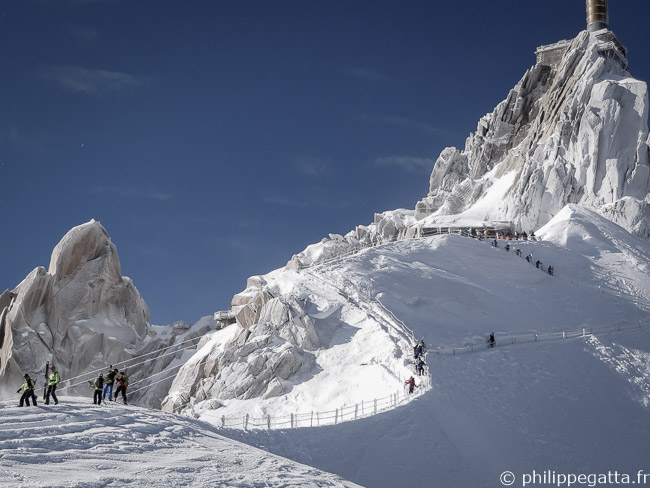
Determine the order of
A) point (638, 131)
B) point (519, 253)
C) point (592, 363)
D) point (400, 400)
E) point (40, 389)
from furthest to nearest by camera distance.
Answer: point (638, 131) < point (519, 253) < point (40, 389) < point (592, 363) < point (400, 400)

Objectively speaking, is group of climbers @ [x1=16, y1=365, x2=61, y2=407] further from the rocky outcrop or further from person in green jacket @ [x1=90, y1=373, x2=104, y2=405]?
the rocky outcrop

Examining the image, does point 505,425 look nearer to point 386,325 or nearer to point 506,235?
point 386,325

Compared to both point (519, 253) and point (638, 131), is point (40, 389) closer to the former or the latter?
point (519, 253)

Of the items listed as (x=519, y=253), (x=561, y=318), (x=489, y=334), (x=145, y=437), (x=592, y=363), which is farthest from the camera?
(x=519, y=253)

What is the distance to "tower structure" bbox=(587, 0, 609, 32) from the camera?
92562 mm

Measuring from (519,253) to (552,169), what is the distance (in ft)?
76.3

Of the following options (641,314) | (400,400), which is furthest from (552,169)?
(400,400)

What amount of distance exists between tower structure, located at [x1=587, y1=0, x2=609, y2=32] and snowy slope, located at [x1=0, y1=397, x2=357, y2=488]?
86999 millimetres

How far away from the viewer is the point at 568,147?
7738 centimetres

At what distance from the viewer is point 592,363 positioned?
38562 mm

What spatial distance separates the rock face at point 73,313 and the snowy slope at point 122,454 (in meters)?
33.5

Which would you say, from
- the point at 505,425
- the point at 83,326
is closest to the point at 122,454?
the point at 505,425

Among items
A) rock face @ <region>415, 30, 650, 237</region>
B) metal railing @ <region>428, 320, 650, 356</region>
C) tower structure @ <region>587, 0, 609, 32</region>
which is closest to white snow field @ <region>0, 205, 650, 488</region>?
metal railing @ <region>428, 320, 650, 356</region>

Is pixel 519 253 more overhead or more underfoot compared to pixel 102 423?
more overhead
